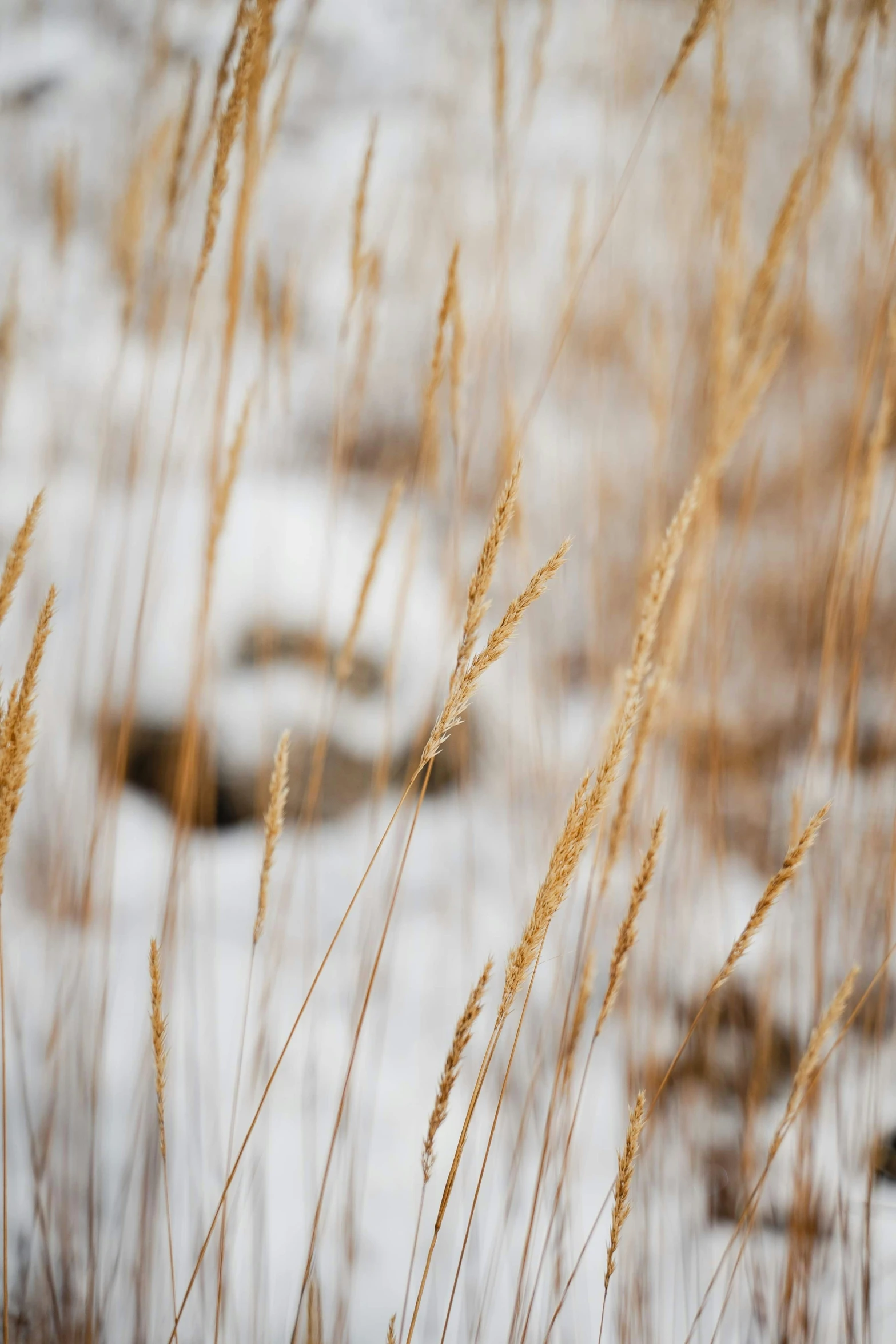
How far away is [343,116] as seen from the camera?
2.39 metres

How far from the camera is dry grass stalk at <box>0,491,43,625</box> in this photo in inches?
12.7

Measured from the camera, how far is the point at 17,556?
334mm

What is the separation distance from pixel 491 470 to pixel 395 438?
1.03 feet

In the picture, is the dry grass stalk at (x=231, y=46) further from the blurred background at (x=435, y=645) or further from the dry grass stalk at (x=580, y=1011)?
the dry grass stalk at (x=580, y=1011)

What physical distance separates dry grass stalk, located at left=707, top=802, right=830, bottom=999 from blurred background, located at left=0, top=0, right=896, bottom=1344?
10cm

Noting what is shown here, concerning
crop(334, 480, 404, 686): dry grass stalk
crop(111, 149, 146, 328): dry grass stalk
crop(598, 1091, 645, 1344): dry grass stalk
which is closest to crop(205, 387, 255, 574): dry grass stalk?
crop(334, 480, 404, 686): dry grass stalk

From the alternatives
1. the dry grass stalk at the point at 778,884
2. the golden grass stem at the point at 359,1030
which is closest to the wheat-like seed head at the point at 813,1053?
the dry grass stalk at the point at 778,884

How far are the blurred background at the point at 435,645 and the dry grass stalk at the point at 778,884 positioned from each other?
0.10 meters

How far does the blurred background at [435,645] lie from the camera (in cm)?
59

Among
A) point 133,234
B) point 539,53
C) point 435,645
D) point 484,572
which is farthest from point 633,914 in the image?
point 435,645

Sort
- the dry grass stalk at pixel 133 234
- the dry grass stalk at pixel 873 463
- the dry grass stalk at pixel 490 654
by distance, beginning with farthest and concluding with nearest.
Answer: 1. the dry grass stalk at pixel 133 234
2. the dry grass stalk at pixel 873 463
3. the dry grass stalk at pixel 490 654

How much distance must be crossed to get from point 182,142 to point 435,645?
1.25 m

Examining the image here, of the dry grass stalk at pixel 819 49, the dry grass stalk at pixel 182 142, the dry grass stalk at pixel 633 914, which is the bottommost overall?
the dry grass stalk at pixel 633 914

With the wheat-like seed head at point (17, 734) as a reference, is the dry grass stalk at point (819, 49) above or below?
above
